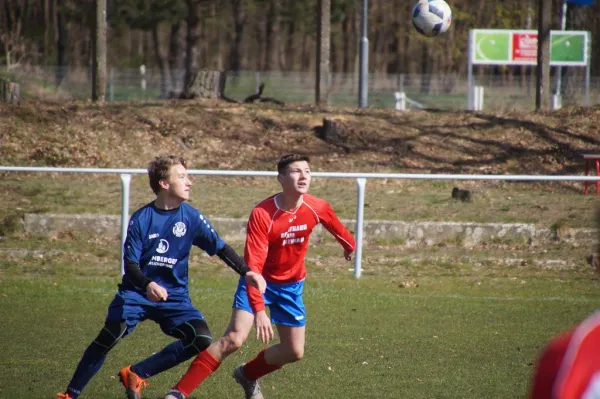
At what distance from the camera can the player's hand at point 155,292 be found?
15.6 feet

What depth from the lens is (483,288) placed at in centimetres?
1047

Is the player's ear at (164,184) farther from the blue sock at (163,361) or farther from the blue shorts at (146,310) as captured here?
the blue sock at (163,361)

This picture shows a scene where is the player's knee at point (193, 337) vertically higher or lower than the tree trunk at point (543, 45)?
lower

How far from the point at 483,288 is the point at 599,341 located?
29.6 ft

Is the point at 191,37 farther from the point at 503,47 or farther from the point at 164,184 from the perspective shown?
the point at 164,184

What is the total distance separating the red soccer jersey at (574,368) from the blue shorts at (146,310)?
3716 millimetres

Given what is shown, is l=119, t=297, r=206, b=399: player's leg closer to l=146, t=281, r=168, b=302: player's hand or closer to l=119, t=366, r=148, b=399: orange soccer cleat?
l=119, t=366, r=148, b=399: orange soccer cleat

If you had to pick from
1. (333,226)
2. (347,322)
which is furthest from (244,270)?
(347,322)

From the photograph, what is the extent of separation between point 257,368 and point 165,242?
1056mm

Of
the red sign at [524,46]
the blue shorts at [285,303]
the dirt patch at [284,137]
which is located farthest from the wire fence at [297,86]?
the blue shorts at [285,303]

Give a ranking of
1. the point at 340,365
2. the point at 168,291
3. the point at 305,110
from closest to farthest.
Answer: the point at 168,291
the point at 340,365
the point at 305,110

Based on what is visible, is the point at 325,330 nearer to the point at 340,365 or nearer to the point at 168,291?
the point at 340,365

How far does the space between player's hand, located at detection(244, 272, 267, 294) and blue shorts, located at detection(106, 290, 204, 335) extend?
0.51 metres

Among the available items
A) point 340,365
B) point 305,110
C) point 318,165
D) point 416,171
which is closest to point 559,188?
point 416,171
